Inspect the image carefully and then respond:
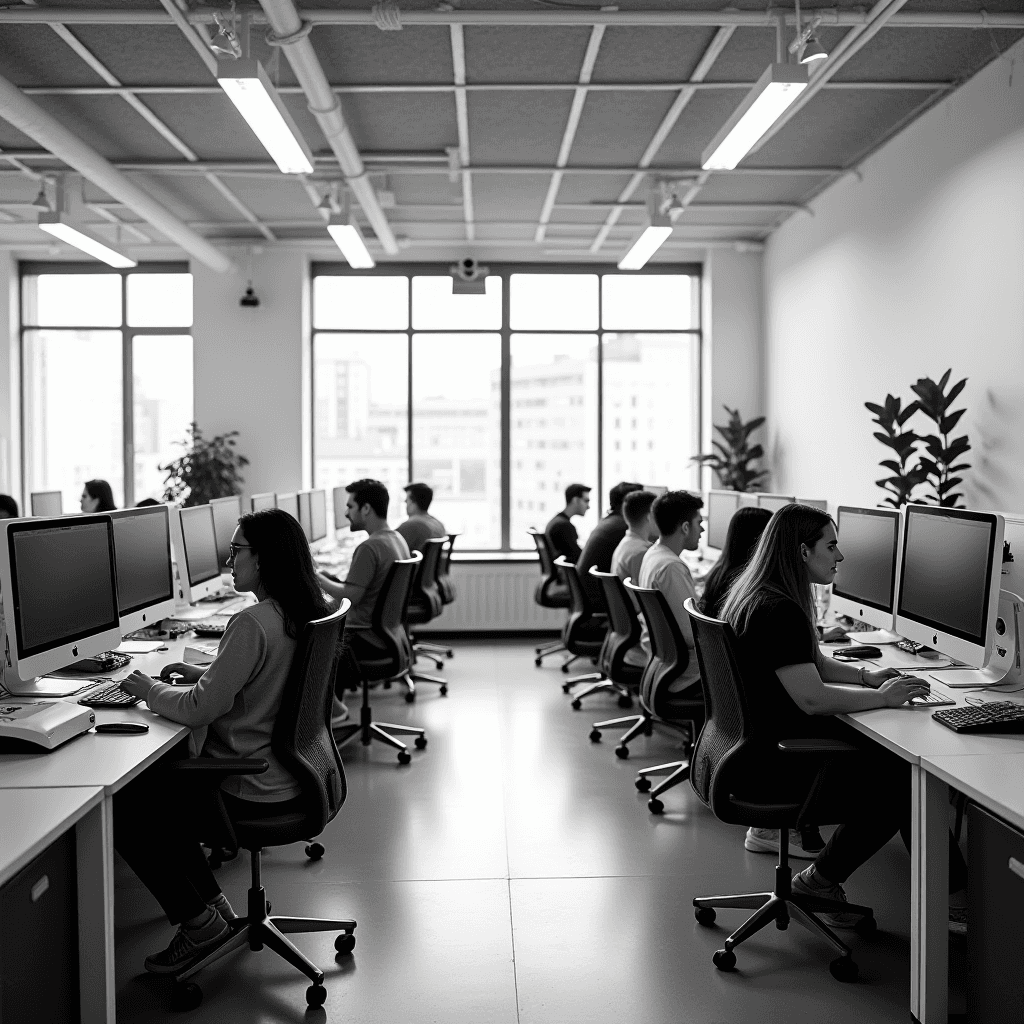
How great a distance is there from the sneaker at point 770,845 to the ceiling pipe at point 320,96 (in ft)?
11.4

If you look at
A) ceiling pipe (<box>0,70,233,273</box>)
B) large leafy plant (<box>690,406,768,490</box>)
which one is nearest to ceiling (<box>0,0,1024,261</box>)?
ceiling pipe (<box>0,70,233,273</box>)

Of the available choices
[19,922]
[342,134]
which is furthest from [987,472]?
[19,922]

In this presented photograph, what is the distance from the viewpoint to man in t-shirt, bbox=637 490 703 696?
384cm

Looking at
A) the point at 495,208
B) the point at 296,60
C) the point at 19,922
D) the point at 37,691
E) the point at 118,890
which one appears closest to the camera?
the point at 19,922

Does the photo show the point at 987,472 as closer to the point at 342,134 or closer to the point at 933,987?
the point at 933,987

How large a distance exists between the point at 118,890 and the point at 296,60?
3.34 m

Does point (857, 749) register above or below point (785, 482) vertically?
below

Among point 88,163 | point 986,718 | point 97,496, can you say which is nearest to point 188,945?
point 986,718

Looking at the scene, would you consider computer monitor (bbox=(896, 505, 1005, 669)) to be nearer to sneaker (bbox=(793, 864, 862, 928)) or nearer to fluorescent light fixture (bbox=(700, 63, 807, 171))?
sneaker (bbox=(793, 864, 862, 928))

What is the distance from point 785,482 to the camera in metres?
7.92

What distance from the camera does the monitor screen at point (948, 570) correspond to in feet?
9.05

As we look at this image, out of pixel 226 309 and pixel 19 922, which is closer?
pixel 19 922

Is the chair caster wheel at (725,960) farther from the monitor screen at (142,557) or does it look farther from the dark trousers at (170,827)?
the monitor screen at (142,557)

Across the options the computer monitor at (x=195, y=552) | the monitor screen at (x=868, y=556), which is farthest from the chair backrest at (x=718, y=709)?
the computer monitor at (x=195, y=552)
